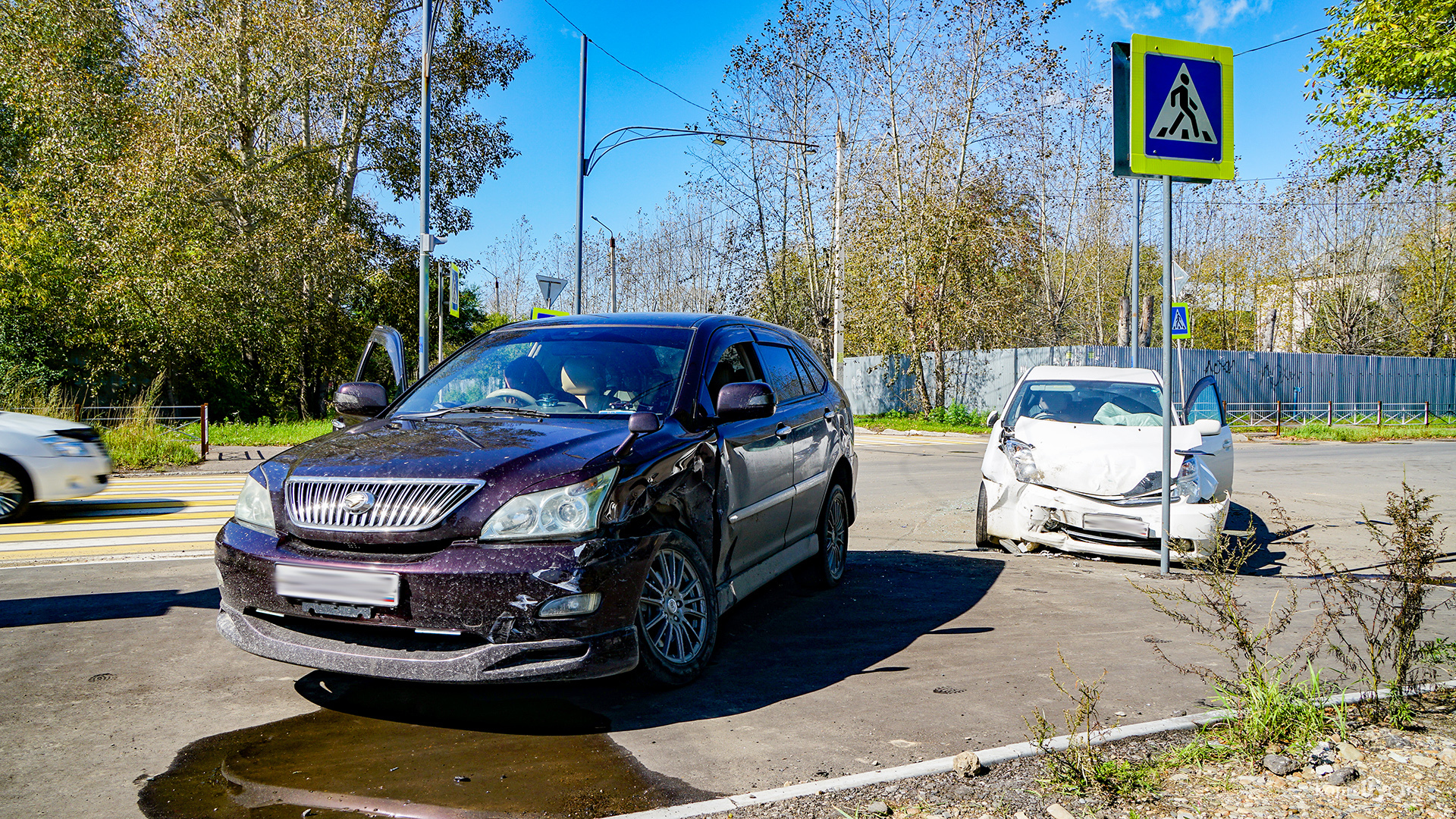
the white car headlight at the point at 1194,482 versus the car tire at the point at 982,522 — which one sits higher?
the white car headlight at the point at 1194,482

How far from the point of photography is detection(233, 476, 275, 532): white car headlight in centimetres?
390

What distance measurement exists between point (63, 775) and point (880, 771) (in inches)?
111

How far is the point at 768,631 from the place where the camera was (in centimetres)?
534

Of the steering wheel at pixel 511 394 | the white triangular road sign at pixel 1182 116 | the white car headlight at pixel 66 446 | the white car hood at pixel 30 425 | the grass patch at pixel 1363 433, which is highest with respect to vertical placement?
the white triangular road sign at pixel 1182 116

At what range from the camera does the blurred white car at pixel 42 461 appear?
905 cm

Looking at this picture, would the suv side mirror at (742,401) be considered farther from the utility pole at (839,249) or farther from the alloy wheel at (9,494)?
the utility pole at (839,249)

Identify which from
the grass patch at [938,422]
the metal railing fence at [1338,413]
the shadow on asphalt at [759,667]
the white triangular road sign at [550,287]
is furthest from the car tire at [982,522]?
the metal railing fence at [1338,413]

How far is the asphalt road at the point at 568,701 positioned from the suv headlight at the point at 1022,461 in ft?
3.75

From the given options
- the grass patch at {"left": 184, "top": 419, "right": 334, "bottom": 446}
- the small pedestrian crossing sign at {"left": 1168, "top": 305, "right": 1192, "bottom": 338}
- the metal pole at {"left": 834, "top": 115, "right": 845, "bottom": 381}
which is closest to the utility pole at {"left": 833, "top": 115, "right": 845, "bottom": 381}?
the metal pole at {"left": 834, "top": 115, "right": 845, "bottom": 381}

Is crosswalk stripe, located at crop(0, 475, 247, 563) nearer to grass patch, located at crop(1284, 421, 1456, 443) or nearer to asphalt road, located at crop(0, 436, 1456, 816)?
asphalt road, located at crop(0, 436, 1456, 816)

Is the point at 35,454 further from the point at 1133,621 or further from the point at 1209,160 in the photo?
the point at 1209,160

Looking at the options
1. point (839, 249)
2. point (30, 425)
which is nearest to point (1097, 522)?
point (30, 425)

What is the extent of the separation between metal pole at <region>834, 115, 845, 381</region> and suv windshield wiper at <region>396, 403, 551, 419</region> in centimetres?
2817

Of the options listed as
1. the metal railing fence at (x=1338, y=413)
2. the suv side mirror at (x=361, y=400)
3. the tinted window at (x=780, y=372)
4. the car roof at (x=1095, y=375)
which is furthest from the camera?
the metal railing fence at (x=1338, y=413)
